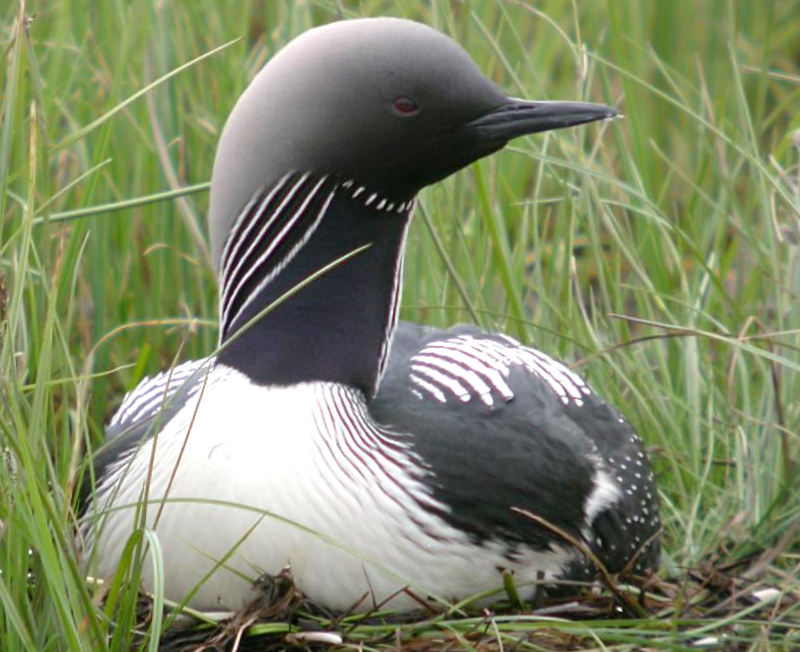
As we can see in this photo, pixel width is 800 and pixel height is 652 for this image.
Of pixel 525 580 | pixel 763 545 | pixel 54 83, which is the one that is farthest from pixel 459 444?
pixel 54 83

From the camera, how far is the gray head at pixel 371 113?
9.39 feet

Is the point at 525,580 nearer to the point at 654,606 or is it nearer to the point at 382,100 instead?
the point at 654,606

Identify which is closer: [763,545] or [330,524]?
[330,524]

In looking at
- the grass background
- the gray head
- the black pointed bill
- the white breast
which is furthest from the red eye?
the white breast

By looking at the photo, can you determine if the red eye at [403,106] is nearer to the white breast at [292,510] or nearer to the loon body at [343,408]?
the loon body at [343,408]

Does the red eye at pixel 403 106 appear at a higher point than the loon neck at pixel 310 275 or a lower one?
higher

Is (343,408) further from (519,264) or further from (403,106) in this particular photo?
(519,264)

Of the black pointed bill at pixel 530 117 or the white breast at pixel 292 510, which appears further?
the black pointed bill at pixel 530 117

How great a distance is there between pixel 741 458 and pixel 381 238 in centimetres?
88

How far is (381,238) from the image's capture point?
2988mm

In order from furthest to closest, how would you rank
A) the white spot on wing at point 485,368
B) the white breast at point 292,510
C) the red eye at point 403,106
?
the white spot on wing at point 485,368, the red eye at point 403,106, the white breast at point 292,510

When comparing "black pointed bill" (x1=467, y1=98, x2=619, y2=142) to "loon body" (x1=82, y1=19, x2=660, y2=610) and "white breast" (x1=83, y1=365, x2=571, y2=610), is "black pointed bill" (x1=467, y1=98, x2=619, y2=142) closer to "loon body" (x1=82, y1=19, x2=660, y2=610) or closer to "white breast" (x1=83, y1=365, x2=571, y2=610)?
"loon body" (x1=82, y1=19, x2=660, y2=610)

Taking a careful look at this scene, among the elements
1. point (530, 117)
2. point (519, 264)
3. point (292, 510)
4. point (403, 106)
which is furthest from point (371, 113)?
point (519, 264)

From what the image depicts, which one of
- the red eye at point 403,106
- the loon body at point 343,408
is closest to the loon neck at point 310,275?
the loon body at point 343,408
